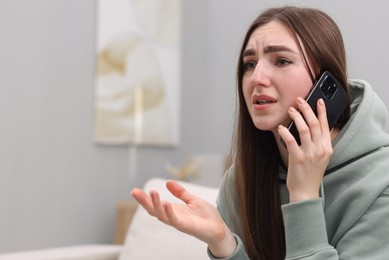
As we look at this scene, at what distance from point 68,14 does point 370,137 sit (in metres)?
2.41

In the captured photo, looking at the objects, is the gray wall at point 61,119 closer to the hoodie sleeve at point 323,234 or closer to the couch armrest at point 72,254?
the couch armrest at point 72,254

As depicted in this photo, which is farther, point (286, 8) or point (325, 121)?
point (286, 8)

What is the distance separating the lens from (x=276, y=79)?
1.27 meters

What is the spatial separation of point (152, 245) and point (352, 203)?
767mm

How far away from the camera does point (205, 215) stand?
3.97 ft

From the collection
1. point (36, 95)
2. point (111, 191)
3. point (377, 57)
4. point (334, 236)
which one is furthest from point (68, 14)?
point (334, 236)

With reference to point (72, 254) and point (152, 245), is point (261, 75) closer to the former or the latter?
point (152, 245)

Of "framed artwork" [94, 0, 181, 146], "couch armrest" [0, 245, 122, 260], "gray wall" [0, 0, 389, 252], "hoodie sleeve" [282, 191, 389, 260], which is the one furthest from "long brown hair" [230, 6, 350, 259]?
"framed artwork" [94, 0, 181, 146]

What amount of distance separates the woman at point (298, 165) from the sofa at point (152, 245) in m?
0.33

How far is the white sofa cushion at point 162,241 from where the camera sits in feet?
5.71

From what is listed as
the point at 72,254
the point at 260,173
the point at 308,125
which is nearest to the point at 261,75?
the point at 308,125

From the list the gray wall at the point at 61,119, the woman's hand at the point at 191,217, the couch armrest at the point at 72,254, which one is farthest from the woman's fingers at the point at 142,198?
the gray wall at the point at 61,119

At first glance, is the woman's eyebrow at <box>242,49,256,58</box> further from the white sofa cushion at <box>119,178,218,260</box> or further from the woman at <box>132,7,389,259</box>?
the white sofa cushion at <box>119,178,218,260</box>

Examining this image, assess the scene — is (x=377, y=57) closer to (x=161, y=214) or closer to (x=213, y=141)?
(x=213, y=141)
